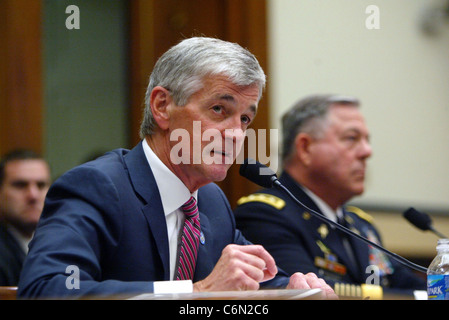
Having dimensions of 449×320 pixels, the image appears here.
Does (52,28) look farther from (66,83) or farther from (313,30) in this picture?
(313,30)

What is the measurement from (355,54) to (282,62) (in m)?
0.41

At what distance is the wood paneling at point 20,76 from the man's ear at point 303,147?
3.24 ft

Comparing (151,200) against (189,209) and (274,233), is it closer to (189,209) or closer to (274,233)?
(189,209)

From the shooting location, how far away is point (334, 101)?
2943 millimetres

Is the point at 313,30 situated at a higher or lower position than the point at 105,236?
higher

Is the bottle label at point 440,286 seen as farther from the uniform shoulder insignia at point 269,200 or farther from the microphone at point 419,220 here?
the uniform shoulder insignia at point 269,200

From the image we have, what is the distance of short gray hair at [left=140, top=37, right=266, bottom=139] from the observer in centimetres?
174

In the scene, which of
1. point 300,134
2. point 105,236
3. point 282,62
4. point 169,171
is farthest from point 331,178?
point 105,236

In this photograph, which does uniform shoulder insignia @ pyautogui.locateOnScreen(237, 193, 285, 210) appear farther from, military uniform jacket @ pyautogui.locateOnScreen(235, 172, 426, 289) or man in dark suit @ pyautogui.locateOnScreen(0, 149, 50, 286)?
man in dark suit @ pyautogui.locateOnScreen(0, 149, 50, 286)

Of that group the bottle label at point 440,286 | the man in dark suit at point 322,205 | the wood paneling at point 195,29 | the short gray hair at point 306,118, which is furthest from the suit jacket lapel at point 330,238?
the bottle label at point 440,286

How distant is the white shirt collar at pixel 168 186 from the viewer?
175 centimetres

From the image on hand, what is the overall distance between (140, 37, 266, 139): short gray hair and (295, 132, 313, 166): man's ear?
1.05 m

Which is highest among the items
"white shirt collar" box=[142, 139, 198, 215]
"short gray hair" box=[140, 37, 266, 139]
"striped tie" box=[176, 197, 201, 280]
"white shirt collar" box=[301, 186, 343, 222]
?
"short gray hair" box=[140, 37, 266, 139]

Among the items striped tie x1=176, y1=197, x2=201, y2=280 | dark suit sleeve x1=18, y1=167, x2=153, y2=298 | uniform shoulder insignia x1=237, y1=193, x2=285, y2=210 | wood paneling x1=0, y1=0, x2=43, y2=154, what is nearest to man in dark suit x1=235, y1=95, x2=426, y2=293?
uniform shoulder insignia x1=237, y1=193, x2=285, y2=210
